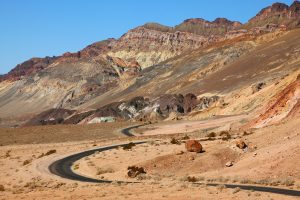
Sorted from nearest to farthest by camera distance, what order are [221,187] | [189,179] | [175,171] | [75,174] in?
[221,187] → [189,179] → [175,171] → [75,174]

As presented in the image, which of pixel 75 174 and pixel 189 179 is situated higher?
pixel 75 174

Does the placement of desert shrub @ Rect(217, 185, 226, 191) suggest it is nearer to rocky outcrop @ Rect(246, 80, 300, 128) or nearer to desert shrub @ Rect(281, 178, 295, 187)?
desert shrub @ Rect(281, 178, 295, 187)

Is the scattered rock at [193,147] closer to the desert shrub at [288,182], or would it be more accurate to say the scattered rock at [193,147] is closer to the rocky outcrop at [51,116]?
the desert shrub at [288,182]

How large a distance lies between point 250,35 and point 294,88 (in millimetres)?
147543

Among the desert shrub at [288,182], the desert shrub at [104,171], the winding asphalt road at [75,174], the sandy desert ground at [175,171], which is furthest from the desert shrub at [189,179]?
the desert shrub at [104,171]

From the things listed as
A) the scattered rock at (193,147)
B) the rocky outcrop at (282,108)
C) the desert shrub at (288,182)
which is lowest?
the desert shrub at (288,182)

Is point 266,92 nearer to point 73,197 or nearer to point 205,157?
point 205,157

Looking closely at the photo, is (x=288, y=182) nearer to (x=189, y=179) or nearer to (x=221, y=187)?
(x=221, y=187)

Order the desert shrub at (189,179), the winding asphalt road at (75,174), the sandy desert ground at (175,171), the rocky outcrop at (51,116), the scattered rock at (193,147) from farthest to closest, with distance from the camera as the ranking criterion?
the rocky outcrop at (51,116), the scattered rock at (193,147), the desert shrub at (189,179), the sandy desert ground at (175,171), the winding asphalt road at (75,174)

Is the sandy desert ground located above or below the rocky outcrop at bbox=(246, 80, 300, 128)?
below

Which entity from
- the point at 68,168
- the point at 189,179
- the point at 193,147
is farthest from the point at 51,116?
the point at 189,179

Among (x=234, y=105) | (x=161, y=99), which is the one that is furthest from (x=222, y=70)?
(x=234, y=105)

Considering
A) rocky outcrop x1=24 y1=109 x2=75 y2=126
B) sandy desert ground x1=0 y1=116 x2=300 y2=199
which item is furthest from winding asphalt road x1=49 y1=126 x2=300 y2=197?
rocky outcrop x1=24 y1=109 x2=75 y2=126

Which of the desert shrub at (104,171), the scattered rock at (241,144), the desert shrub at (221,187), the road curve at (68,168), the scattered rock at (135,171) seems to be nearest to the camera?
the desert shrub at (221,187)
